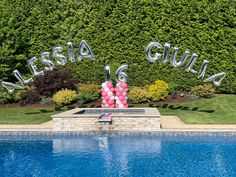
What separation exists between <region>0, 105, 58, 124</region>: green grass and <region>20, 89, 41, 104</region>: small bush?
22.2 inches

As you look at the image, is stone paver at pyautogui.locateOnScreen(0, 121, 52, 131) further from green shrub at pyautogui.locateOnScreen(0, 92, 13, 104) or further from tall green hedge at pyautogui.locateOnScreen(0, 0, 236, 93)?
tall green hedge at pyautogui.locateOnScreen(0, 0, 236, 93)

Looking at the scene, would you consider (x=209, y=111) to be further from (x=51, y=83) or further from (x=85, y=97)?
(x=51, y=83)

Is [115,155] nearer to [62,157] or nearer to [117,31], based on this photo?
[62,157]

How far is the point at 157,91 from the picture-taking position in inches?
752

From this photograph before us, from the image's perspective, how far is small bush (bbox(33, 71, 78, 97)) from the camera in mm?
19609

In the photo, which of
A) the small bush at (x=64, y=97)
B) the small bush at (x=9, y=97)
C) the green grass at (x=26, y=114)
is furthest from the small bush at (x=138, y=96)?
the small bush at (x=9, y=97)

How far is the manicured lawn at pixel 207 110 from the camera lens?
15.1 m

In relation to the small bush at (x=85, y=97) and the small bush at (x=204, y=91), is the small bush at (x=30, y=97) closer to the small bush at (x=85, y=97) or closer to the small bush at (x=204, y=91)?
the small bush at (x=85, y=97)

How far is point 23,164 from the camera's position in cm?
1024

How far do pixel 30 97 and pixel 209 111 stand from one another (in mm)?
8777

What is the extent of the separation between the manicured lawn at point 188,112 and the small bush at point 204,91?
404mm

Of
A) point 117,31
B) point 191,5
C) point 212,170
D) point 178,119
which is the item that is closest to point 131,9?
point 117,31

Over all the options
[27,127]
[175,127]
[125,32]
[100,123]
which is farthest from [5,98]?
[175,127]

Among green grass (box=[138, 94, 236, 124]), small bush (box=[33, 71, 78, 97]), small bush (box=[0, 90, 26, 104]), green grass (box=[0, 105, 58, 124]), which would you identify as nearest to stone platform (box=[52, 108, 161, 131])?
green grass (box=[0, 105, 58, 124])
